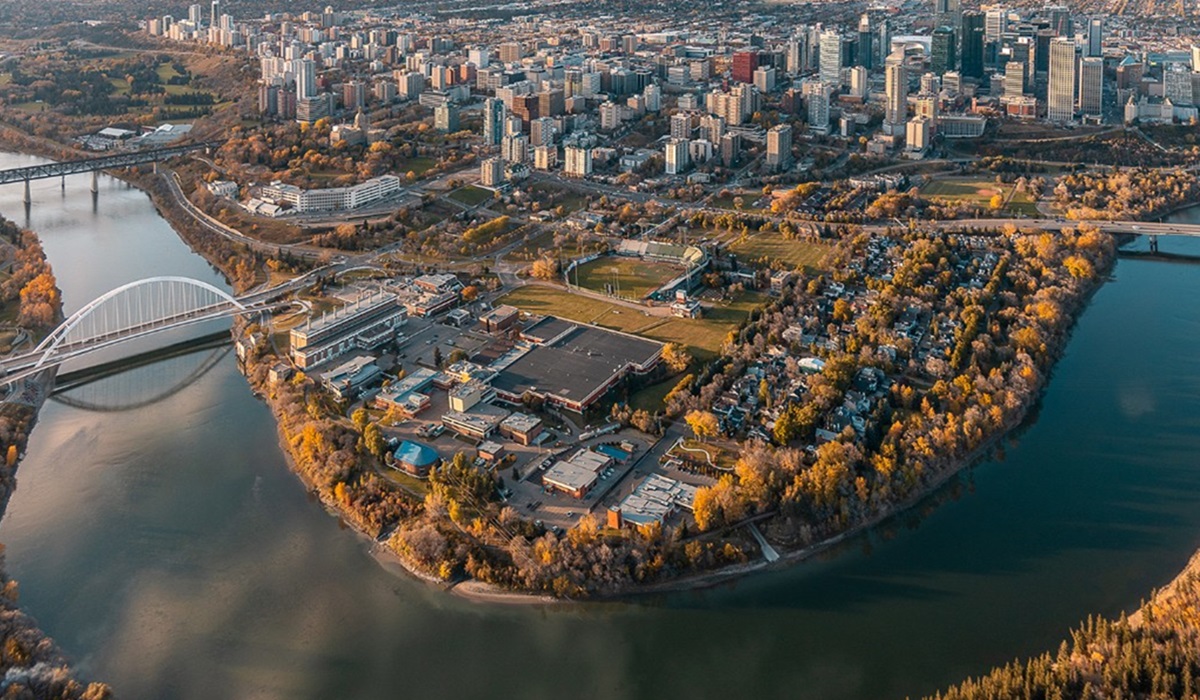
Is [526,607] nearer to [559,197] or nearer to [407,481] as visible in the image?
[407,481]

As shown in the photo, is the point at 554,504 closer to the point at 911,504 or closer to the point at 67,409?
the point at 911,504

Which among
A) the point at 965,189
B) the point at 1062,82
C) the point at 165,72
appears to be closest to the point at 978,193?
the point at 965,189

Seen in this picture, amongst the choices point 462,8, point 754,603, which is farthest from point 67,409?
point 462,8

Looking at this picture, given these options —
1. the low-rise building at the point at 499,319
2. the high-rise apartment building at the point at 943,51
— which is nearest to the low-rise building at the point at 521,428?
the low-rise building at the point at 499,319

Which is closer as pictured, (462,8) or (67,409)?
(67,409)

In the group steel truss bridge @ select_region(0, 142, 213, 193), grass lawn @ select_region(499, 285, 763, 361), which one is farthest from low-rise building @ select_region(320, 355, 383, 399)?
steel truss bridge @ select_region(0, 142, 213, 193)

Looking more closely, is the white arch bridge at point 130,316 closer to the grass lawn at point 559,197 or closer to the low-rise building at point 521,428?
the low-rise building at point 521,428
